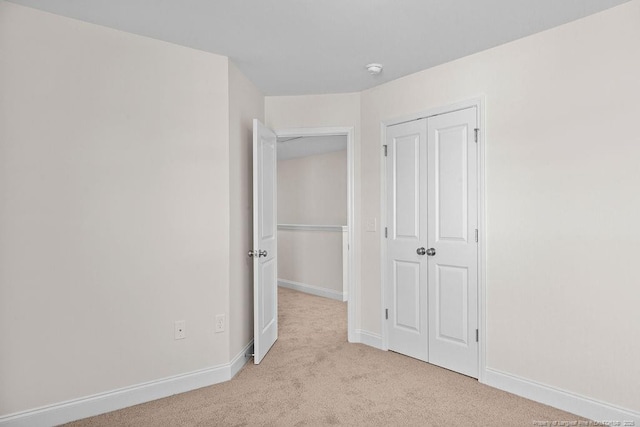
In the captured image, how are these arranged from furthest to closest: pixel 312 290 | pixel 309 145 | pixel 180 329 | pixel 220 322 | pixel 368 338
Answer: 1. pixel 312 290
2. pixel 309 145
3. pixel 368 338
4. pixel 220 322
5. pixel 180 329

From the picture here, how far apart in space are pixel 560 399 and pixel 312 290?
164 inches

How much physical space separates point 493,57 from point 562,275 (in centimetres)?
157

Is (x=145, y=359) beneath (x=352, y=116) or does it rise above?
beneath

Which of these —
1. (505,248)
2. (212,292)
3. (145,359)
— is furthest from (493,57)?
(145,359)

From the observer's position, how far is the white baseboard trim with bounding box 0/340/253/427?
7.38 ft

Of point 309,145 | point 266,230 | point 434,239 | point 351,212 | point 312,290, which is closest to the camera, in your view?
point 434,239

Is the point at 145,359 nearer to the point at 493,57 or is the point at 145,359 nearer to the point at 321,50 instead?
the point at 321,50

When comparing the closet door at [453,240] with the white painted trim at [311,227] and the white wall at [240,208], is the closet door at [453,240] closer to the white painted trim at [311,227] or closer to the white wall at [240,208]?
the white wall at [240,208]

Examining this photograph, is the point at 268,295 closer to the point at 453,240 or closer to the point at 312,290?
the point at 453,240

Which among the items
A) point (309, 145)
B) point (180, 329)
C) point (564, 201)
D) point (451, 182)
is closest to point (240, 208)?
point (180, 329)

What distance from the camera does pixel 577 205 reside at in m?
2.44

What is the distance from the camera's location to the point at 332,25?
97.5 inches

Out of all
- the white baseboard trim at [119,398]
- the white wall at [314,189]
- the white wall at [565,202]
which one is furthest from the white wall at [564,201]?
the white wall at [314,189]

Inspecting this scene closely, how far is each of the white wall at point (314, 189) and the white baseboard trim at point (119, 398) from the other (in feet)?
11.3
